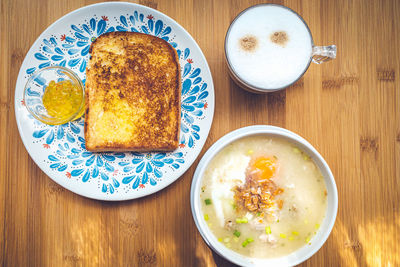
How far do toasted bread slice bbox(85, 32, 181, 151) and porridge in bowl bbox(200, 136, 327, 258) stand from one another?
31 centimetres

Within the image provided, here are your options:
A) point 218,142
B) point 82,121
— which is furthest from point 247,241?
point 82,121

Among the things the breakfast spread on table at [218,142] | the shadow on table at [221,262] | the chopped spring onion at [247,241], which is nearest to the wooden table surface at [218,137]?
the shadow on table at [221,262]

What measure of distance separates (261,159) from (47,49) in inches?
45.3

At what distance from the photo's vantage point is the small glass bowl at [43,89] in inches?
48.5

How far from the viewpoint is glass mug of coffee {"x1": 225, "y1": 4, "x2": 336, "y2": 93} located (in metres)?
1.17

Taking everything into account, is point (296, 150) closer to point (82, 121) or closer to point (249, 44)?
point (249, 44)

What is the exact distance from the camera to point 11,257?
4.40ft

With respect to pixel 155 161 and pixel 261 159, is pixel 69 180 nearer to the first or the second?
pixel 155 161

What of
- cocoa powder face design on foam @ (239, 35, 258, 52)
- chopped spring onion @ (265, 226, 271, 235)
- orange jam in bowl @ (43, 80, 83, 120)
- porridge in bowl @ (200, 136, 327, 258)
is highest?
cocoa powder face design on foam @ (239, 35, 258, 52)

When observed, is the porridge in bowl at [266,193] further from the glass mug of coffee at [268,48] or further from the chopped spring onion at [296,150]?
the glass mug of coffee at [268,48]

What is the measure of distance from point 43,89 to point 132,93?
0.43 meters

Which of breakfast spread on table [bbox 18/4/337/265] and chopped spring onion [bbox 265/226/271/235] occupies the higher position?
breakfast spread on table [bbox 18/4/337/265]

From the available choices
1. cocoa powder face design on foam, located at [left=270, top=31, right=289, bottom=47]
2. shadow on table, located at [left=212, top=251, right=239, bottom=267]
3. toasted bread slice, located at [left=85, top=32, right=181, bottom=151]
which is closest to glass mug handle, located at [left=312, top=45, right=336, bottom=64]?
cocoa powder face design on foam, located at [left=270, top=31, right=289, bottom=47]

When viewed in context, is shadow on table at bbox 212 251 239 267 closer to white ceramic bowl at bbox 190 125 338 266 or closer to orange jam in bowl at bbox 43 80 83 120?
white ceramic bowl at bbox 190 125 338 266
